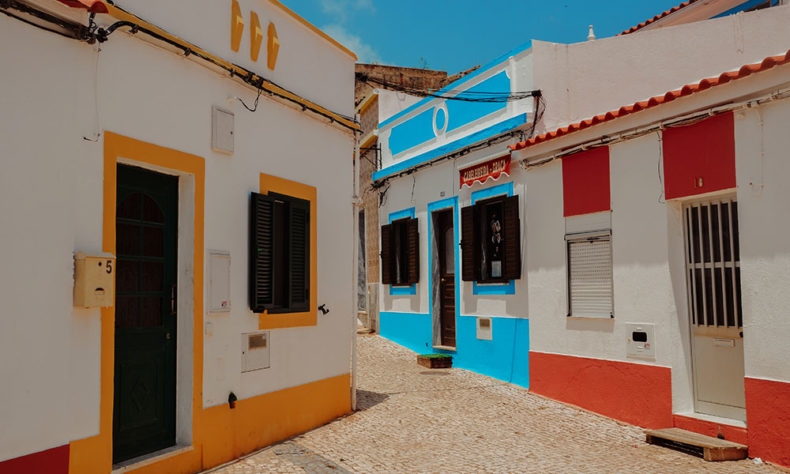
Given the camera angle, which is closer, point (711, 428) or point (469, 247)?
point (711, 428)

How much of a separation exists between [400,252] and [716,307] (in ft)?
22.9

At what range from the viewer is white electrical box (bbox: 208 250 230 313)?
5.66 meters

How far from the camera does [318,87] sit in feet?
24.5

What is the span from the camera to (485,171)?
1024 cm

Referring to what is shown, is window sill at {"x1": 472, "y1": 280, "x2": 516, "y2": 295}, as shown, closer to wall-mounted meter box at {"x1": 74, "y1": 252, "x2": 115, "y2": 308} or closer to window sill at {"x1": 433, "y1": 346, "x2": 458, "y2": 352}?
window sill at {"x1": 433, "y1": 346, "x2": 458, "y2": 352}

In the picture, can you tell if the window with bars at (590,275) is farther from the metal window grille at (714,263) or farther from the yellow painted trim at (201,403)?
the yellow painted trim at (201,403)

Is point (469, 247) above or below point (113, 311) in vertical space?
above

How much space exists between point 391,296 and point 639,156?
7034 millimetres

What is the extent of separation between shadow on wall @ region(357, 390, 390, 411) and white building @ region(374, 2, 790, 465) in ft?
7.08

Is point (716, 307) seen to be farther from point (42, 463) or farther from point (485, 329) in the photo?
point (42, 463)

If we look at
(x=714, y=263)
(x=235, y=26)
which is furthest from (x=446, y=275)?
(x=235, y=26)

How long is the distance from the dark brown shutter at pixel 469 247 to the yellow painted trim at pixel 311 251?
3.79 metres

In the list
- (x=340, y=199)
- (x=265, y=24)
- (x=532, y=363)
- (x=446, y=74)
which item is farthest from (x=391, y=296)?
(x=446, y=74)

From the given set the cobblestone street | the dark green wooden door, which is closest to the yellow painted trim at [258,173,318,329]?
the dark green wooden door
